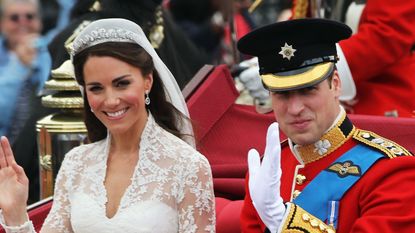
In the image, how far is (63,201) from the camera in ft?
14.0

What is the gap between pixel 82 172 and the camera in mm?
4297

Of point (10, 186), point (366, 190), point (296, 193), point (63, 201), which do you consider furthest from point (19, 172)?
point (366, 190)

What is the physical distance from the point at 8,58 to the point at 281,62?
3.84 m

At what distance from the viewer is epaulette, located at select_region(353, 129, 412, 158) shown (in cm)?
384

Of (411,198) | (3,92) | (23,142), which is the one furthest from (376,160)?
(3,92)

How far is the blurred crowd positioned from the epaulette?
1.75 metres

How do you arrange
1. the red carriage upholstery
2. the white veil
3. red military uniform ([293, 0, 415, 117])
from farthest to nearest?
1. red military uniform ([293, 0, 415, 117])
2. the red carriage upholstery
3. the white veil

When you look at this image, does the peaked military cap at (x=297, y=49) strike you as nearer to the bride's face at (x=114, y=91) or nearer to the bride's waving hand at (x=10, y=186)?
the bride's face at (x=114, y=91)

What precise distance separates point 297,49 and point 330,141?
31cm

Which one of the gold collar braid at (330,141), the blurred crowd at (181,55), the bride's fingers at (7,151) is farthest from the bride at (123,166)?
the blurred crowd at (181,55)

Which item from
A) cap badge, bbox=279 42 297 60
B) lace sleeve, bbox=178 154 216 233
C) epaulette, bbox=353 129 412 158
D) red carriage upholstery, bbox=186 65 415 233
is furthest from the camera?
red carriage upholstery, bbox=186 65 415 233

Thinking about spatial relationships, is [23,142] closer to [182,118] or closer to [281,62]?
[182,118]

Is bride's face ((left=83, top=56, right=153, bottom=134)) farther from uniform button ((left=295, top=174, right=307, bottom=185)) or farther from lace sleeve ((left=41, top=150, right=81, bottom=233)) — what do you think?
uniform button ((left=295, top=174, right=307, bottom=185))

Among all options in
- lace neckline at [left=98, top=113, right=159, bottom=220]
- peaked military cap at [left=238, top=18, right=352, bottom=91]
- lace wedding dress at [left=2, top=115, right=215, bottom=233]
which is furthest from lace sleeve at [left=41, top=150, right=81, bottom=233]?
peaked military cap at [left=238, top=18, right=352, bottom=91]
